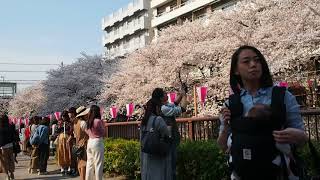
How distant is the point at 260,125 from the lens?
2326 mm

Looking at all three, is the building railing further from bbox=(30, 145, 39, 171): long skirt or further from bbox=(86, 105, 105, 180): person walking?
bbox=(30, 145, 39, 171): long skirt

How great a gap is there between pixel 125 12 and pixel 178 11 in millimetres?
12689

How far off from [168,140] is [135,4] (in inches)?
1776

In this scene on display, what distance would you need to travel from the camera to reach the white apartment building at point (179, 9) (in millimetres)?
36875

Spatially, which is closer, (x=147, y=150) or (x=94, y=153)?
(x=147, y=150)

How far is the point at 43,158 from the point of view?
12.7 m

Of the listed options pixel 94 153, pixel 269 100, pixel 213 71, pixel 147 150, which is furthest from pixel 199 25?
pixel 269 100

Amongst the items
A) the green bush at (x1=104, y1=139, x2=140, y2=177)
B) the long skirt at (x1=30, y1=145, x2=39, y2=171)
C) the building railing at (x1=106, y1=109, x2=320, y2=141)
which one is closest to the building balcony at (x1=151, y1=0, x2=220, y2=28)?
the long skirt at (x1=30, y1=145, x2=39, y2=171)

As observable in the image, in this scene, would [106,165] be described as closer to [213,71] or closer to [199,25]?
[213,71]

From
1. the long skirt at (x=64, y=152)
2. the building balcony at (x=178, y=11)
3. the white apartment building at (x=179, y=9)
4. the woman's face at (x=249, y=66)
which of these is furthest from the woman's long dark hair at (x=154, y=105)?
the building balcony at (x=178, y=11)

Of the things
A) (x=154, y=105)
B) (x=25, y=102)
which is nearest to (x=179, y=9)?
(x=25, y=102)

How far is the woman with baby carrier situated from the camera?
2.32 meters

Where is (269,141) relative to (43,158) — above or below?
above

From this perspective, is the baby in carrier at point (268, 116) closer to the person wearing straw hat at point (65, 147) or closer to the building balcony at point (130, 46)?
the person wearing straw hat at point (65, 147)
